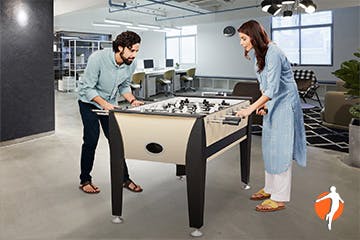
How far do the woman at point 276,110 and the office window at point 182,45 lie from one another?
10.6m

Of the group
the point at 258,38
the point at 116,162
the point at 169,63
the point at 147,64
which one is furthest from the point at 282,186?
the point at 169,63

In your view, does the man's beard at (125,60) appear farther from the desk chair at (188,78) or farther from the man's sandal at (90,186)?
the desk chair at (188,78)

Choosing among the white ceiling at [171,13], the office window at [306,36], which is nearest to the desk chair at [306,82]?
the office window at [306,36]

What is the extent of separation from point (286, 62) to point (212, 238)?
4.52 ft

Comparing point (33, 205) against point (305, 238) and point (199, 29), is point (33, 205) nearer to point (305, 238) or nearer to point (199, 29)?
point (305, 238)

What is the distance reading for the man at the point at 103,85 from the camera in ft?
9.30

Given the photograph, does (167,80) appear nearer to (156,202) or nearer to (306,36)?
(306,36)

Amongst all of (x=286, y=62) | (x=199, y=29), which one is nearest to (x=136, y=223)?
(x=286, y=62)

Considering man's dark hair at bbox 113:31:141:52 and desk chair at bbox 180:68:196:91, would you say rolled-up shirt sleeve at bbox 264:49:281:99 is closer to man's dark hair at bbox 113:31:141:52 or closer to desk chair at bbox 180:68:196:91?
man's dark hair at bbox 113:31:141:52

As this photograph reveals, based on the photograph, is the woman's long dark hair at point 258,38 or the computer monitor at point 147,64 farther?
the computer monitor at point 147,64

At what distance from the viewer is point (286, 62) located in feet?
Answer: 8.41

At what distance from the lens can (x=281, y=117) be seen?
8.48 feet

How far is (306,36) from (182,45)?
16.4 feet

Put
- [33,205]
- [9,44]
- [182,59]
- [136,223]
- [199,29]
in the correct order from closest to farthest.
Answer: [136,223] → [33,205] → [9,44] → [199,29] → [182,59]
